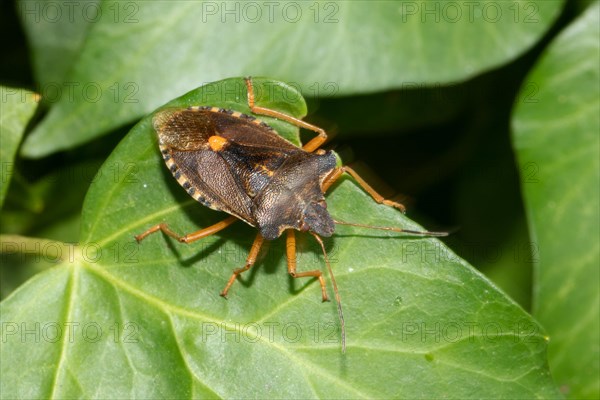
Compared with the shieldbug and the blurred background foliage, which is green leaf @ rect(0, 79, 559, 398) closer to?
the shieldbug

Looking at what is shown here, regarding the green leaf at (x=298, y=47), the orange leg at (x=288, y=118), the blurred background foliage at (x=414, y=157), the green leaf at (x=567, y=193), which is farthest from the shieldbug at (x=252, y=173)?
the green leaf at (x=567, y=193)

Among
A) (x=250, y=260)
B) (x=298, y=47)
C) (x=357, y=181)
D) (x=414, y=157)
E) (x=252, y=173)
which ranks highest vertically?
(x=298, y=47)

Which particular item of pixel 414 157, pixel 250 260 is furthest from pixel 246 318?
pixel 414 157

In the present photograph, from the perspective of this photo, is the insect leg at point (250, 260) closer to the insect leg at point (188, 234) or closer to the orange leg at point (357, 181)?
the insect leg at point (188, 234)

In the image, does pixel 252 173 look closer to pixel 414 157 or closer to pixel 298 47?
pixel 298 47

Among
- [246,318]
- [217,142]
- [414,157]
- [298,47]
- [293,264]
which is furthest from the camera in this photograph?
[414,157]

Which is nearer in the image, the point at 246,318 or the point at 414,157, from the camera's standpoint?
the point at 246,318
